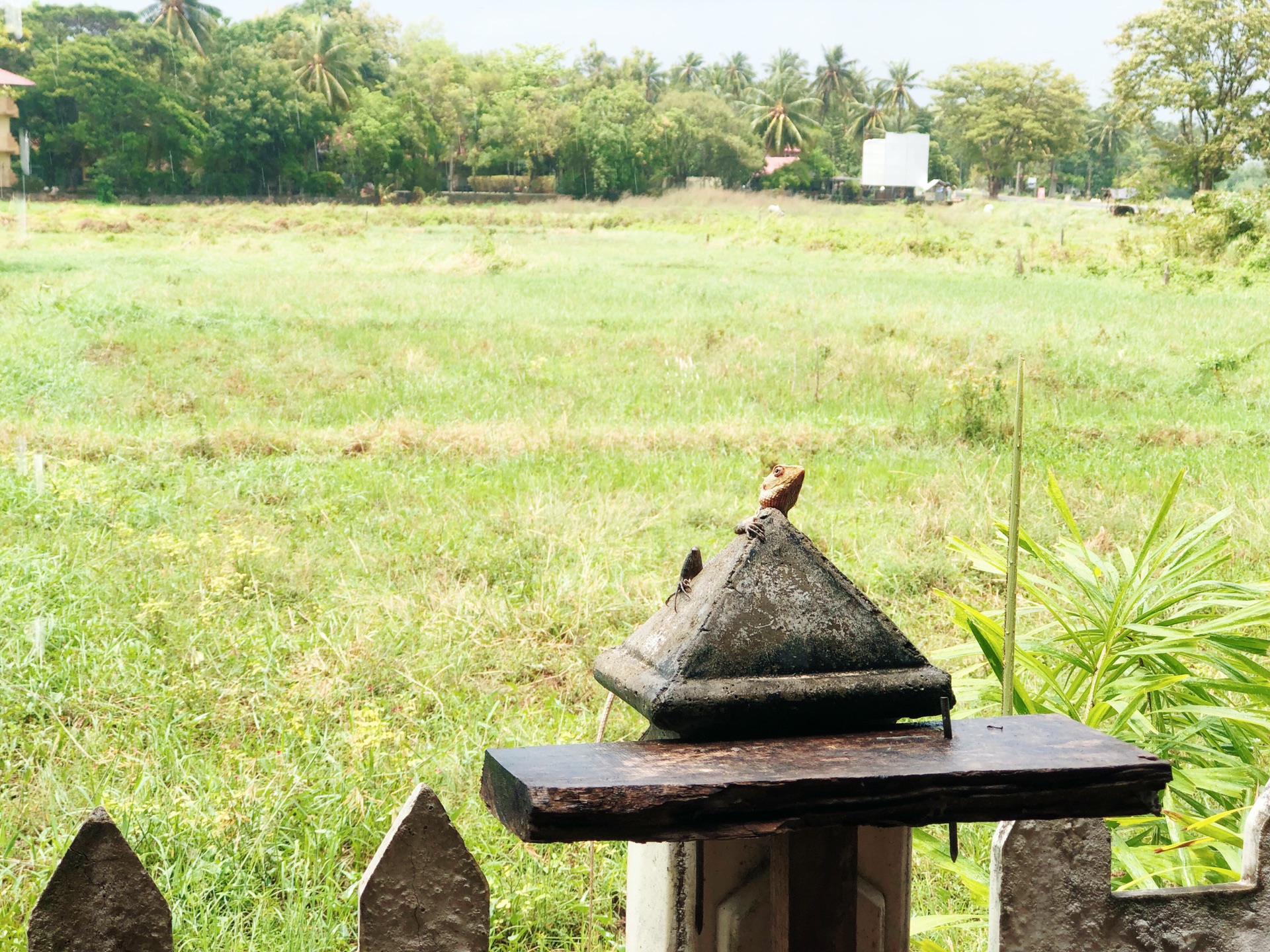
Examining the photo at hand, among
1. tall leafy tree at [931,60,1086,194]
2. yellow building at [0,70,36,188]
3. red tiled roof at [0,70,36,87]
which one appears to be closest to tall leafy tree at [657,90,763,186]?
tall leafy tree at [931,60,1086,194]

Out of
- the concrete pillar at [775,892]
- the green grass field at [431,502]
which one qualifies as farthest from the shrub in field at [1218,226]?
the concrete pillar at [775,892]

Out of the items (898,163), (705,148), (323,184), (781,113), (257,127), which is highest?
(781,113)

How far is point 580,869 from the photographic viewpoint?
2678mm

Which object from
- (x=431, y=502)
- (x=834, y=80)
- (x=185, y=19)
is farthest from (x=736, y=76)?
(x=431, y=502)

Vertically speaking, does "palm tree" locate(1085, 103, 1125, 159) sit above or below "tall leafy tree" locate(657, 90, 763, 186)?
above

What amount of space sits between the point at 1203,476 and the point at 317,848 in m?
5.14

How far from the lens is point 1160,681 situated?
5.65 feet

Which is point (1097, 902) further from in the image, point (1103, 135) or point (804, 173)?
point (1103, 135)

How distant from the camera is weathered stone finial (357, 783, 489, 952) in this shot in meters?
0.94

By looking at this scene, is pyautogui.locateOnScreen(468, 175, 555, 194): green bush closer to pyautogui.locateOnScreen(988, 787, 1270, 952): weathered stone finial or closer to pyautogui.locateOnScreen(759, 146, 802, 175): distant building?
pyautogui.locateOnScreen(759, 146, 802, 175): distant building

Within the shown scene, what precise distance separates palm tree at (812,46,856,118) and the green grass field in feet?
152

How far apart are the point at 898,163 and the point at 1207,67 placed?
1086 cm

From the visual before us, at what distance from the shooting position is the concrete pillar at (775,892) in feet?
3.11

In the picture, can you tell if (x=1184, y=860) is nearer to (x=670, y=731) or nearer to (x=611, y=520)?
(x=670, y=731)
